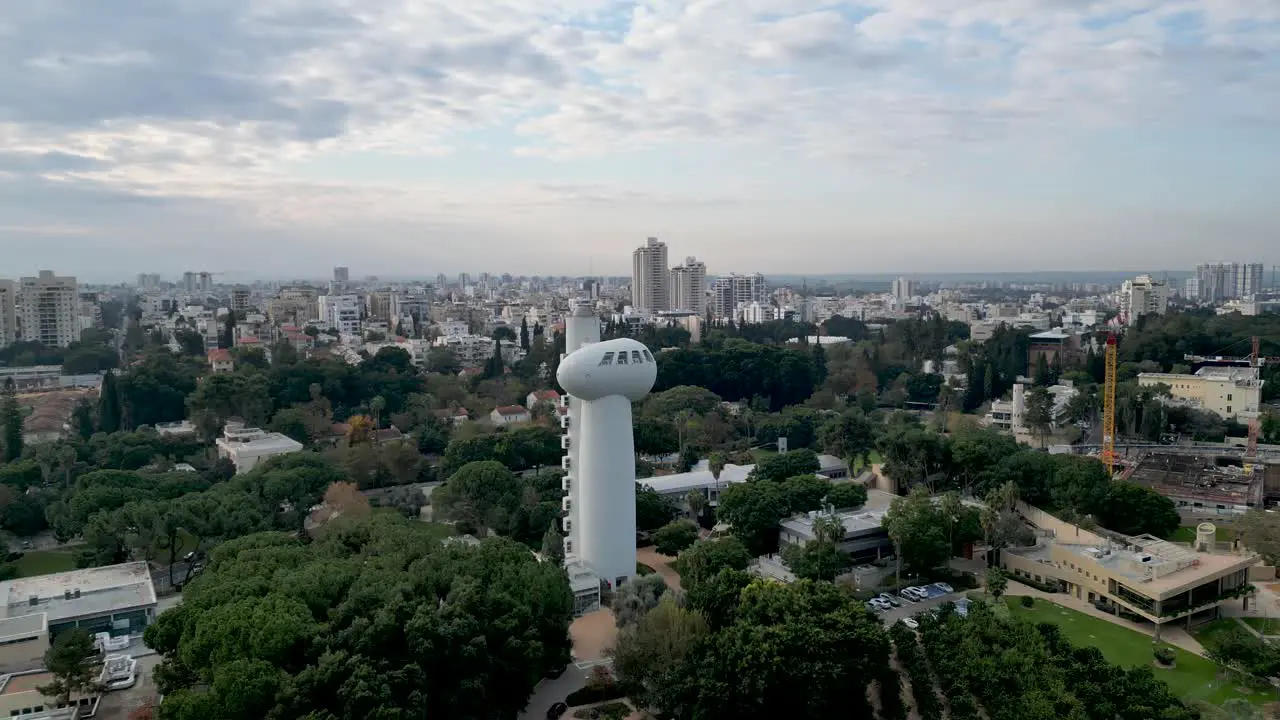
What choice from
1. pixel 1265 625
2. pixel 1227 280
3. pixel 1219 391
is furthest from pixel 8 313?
pixel 1227 280

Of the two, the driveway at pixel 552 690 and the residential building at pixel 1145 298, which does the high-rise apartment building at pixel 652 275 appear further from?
the driveway at pixel 552 690

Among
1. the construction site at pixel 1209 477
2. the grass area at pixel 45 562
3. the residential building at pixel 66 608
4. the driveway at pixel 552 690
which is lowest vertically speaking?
the driveway at pixel 552 690

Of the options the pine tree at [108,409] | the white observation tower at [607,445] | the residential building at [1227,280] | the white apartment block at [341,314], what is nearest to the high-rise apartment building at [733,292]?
the white apartment block at [341,314]

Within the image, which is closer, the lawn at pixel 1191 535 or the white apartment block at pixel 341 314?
the lawn at pixel 1191 535

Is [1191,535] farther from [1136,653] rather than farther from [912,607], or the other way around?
[912,607]

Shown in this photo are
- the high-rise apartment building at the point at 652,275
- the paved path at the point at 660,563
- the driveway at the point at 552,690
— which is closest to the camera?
the driveway at the point at 552,690

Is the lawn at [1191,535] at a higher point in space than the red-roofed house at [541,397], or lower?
lower

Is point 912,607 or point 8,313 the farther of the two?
point 8,313
